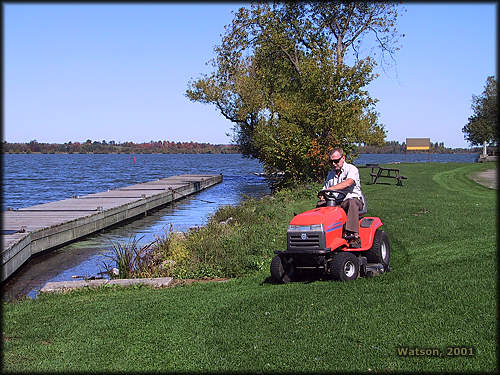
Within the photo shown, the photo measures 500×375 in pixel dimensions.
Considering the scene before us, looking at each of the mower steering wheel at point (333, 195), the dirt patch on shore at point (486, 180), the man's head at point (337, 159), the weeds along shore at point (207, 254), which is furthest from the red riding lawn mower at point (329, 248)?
the dirt patch on shore at point (486, 180)

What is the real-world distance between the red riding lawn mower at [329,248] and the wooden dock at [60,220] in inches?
298

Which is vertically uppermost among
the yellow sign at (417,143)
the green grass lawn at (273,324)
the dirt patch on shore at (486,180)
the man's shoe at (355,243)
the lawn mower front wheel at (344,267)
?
the yellow sign at (417,143)

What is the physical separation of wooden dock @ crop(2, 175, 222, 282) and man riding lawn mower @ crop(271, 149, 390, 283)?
7.80 m

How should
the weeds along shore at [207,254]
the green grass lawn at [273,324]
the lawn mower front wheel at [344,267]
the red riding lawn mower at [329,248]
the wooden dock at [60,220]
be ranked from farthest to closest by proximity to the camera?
1. the wooden dock at [60,220]
2. the weeds along shore at [207,254]
3. the lawn mower front wheel at [344,267]
4. the red riding lawn mower at [329,248]
5. the green grass lawn at [273,324]

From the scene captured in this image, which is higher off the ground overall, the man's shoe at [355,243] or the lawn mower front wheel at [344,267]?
the man's shoe at [355,243]

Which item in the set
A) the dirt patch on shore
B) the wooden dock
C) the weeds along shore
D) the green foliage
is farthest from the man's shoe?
the green foliage

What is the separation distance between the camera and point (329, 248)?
8930 millimetres

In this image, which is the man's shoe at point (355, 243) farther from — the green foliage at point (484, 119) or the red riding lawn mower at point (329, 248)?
the green foliage at point (484, 119)

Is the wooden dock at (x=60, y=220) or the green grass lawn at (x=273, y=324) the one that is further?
the wooden dock at (x=60, y=220)

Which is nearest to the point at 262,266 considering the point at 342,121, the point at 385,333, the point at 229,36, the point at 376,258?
the point at 376,258

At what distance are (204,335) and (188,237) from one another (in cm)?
807

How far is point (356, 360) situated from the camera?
6.04 metres

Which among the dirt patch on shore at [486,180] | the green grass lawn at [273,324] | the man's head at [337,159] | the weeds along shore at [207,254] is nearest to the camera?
the green grass lawn at [273,324]

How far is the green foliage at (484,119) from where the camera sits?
65438 millimetres
